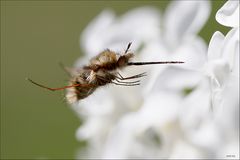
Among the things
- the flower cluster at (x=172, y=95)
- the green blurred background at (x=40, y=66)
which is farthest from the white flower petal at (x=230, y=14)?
the green blurred background at (x=40, y=66)

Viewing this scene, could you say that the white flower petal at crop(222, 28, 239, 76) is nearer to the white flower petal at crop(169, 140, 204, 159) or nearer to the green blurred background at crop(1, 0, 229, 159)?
the white flower petal at crop(169, 140, 204, 159)

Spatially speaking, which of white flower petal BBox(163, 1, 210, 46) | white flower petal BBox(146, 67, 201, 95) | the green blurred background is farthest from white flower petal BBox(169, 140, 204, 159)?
the green blurred background

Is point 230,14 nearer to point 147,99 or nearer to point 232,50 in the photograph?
point 232,50

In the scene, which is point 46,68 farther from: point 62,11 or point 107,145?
point 107,145

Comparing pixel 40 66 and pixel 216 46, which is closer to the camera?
pixel 216 46

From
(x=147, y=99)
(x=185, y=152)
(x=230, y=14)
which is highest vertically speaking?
(x=230, y=14)

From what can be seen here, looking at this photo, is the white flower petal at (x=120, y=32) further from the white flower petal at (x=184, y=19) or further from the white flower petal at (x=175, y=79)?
the white flower petal at (x=175, y=79)

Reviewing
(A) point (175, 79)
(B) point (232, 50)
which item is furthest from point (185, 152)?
(B) point (232, 50)

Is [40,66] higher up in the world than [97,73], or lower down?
higher up
